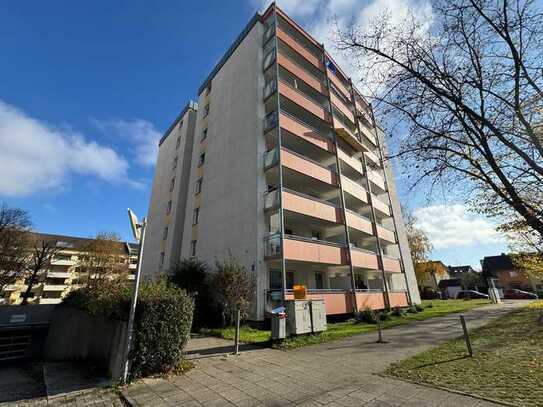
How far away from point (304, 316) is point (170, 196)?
23.3m

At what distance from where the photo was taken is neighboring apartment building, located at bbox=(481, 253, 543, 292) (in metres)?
57.8

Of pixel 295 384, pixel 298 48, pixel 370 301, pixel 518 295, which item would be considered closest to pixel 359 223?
pixel 370 301

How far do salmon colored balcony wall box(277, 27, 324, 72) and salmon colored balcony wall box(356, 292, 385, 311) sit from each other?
19.9 meters

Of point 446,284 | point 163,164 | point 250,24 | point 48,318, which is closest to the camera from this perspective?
point 48,318

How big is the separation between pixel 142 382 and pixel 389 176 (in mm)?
34162

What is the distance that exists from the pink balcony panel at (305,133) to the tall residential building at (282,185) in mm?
93

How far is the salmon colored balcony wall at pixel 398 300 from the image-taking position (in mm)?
21314

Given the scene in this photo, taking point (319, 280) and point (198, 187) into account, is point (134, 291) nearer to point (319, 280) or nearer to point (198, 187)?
point (319, 280)

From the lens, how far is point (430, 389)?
5.08 metres

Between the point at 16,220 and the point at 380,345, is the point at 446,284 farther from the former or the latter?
the point at 16,220

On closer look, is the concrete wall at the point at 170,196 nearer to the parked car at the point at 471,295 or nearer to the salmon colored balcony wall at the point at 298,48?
the salmon colored balcony wall at the point at 298,48

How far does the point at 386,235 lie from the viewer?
2556cm

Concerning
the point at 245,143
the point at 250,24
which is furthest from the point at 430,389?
the point at 250,24

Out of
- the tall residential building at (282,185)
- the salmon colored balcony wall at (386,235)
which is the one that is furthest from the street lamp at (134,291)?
the salmon colored balcony wall at (386,235)
